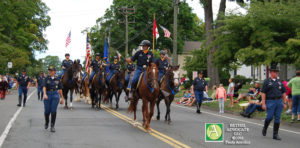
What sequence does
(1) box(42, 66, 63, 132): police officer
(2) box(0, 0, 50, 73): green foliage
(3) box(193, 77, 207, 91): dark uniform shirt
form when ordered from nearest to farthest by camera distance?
(1) box(42, 66, 63, 132): police officer → (3) box(193, 77, 207, 91): dark uniform shirt → (2) box(0, 0, 50, 73): green foliage

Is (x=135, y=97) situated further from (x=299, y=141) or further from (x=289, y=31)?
(x=289, y=31)

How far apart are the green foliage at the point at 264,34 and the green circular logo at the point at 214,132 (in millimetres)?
7609

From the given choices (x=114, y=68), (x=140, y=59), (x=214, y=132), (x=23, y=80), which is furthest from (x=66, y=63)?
(x=214, y=132)

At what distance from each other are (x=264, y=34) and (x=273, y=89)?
787 centimetres

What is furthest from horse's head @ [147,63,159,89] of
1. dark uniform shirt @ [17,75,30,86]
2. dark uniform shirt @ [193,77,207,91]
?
dark uniform shirt @ [17,75,30,86]

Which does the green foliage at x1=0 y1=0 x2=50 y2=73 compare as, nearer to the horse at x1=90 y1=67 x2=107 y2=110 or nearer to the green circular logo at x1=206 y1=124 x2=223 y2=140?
the horse at x1=90 y1=67 x2=107 y2=110

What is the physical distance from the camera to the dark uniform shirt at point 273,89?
1074cm

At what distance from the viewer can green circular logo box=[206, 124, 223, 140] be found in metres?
9.71

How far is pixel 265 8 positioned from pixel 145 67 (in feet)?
30.8

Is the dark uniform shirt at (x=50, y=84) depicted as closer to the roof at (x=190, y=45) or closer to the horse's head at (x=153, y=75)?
the horse's head at (x=153, y=75)

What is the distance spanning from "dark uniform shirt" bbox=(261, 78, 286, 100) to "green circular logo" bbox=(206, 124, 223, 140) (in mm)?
1850

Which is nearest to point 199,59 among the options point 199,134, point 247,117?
point 247,117

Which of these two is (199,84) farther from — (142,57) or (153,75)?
(153,75)

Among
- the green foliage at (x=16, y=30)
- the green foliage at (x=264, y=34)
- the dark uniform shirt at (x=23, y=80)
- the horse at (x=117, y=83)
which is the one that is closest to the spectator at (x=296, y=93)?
the green foliage at (x=264, y=34)
